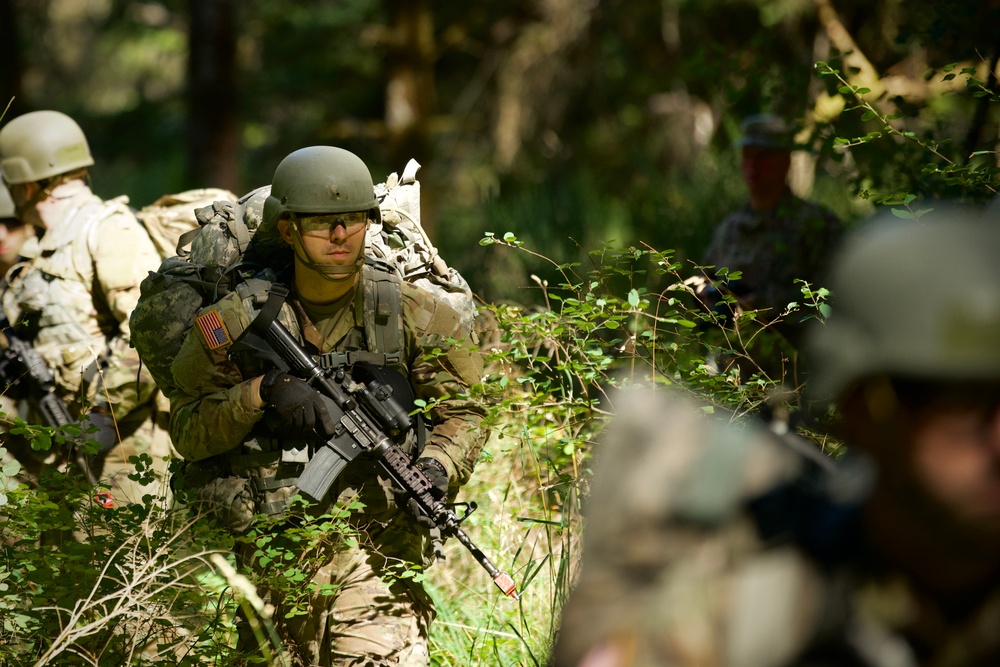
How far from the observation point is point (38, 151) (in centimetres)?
523

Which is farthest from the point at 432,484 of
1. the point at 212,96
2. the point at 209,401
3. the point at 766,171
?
the point at 212,96

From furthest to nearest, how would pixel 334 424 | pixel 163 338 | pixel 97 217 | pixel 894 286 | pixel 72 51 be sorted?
1. pixel 72 51
2. pixel 97 217
3. pixel 163 338
4. pixel 334 424
5. pixel 894 286

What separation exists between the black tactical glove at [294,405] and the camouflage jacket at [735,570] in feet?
6.41

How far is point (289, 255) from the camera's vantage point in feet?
12.7

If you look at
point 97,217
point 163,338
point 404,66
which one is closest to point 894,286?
point 163,338

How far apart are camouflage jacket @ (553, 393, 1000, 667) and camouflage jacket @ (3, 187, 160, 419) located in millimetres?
3798

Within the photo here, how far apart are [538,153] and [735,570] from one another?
11727mm

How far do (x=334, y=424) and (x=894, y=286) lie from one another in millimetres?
2344

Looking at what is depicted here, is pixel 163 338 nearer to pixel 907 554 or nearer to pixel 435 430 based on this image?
pixel 435 430

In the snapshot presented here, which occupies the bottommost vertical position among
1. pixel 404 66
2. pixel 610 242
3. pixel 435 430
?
pixel 404 66

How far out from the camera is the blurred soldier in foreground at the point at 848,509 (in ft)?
4.28

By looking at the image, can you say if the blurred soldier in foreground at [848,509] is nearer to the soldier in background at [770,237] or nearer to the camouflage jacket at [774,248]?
the soldier in background at [770,237]

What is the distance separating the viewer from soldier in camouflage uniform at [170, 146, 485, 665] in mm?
3418

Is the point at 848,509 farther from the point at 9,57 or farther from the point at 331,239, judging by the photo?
the point at 9,57
